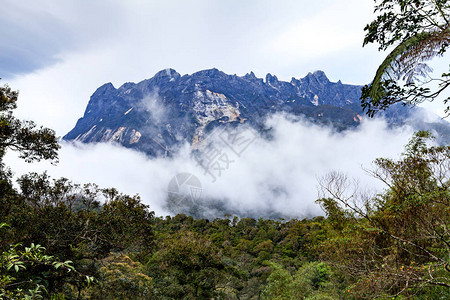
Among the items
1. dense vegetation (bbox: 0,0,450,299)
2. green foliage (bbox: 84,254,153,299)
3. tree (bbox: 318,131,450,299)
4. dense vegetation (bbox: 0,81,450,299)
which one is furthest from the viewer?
green foliage (bbox: 84,254,153,299)

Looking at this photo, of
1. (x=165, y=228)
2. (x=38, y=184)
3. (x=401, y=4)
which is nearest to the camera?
(x=401, y=4)

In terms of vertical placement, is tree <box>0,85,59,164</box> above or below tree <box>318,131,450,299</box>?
above

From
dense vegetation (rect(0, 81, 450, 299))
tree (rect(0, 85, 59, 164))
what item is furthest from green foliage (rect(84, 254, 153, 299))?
tree (rect(0, 85, 59, 164))

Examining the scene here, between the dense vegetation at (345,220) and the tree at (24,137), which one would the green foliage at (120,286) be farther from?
the tree at (24,137)

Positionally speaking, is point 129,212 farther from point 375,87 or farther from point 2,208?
point 375,87

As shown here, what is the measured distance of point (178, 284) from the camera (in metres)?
16.2

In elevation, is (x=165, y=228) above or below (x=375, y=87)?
above

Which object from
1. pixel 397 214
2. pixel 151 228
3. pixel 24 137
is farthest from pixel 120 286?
pixel 397 214

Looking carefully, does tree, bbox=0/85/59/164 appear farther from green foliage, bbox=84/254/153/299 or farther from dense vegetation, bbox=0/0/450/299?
green foliage, bbox=84/254/153/299

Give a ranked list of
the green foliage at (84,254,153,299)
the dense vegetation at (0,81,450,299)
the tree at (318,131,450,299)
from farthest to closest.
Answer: the green foliage at (84,254,153,299) → the tree at (318,131,450,299) → the dense vegetation at (0,81,450,299)

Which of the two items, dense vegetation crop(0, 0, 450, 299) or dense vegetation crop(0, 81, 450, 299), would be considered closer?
dense vegetation crop(0, 0, 450, 299)

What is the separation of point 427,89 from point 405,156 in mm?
8027

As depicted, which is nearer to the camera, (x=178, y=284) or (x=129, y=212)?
(x=129, y=212)

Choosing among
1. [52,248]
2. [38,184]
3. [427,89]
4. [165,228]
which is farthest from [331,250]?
[165,228]
